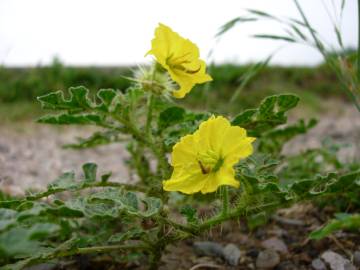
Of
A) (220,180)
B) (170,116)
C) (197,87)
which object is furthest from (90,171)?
(197,87)

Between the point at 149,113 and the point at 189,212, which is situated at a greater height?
the point at 149,113

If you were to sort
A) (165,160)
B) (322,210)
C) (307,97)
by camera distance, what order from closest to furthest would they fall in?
(165,160) → (322,210) → (307,97)

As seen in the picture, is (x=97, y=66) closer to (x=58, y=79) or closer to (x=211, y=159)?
(x=58, y=79)

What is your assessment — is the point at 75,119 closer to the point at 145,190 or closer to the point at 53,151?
the point at 145,190

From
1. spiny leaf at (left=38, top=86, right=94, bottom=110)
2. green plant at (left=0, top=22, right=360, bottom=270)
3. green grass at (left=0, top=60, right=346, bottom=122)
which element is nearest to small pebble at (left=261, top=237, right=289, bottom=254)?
green plant at (left=0, top=22, right=360, bottom=270)

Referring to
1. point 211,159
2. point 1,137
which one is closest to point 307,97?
point 1,137

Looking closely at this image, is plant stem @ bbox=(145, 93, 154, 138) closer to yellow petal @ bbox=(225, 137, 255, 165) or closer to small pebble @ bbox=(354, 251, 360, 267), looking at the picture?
→ yellow petal @ bbox=(225, 137, 255, 165)
